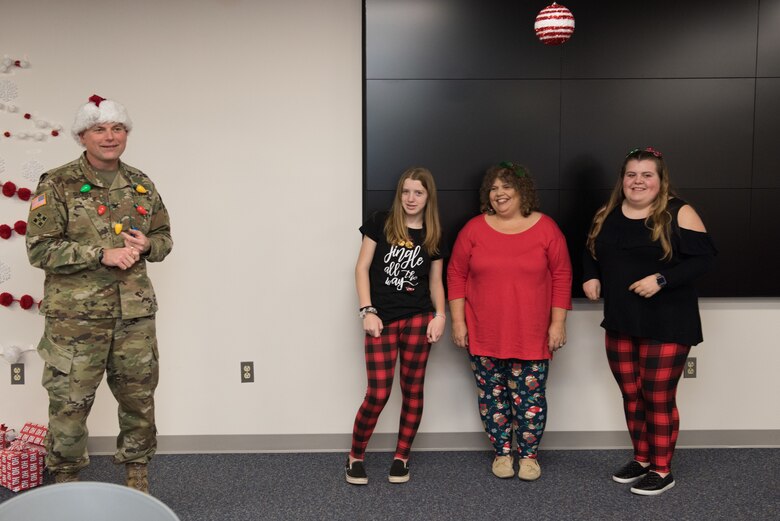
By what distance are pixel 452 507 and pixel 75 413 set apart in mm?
1528

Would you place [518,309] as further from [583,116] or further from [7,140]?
[7,140]

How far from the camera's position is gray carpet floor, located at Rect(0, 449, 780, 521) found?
2742mm

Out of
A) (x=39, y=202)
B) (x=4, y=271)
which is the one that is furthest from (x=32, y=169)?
(x=39, y=202)

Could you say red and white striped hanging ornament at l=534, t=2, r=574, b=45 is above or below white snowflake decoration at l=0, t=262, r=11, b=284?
above

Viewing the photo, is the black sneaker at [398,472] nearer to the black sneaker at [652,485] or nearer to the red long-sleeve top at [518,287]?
the red long-sleeve top at [518,287]

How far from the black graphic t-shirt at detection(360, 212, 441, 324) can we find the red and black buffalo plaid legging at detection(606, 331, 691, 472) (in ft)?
2.96

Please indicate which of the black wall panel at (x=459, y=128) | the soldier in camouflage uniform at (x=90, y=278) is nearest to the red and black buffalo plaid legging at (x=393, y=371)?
the black wall panel at (x=459, y=128)

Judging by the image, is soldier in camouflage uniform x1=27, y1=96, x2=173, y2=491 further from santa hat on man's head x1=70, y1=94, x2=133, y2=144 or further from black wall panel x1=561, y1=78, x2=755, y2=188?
black wall panel x1=561, y1=78, x2=755, y2=188

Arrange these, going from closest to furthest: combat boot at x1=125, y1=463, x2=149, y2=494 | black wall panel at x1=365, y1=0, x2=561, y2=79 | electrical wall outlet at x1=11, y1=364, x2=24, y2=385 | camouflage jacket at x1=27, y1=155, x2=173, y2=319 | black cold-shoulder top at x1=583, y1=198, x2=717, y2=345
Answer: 1. camouflage jacket at x1=27, y1=155, x2=173, y2=319
2. combat boot at x1=125, y1=463, x2=149, y2=494
3. black cold-shoulder top at x1=583, y1=198, x2=717, y2=345
4. black wall panel at x1=365, y1=0, x2=561, y2=79
5. electrical wall outlet at x1=11, y1=364, x2=24, y2=385

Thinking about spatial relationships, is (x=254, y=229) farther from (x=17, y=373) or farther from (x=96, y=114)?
(x=17, y=373)

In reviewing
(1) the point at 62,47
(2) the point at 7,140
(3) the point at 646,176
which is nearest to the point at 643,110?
(3) the point at 646,176

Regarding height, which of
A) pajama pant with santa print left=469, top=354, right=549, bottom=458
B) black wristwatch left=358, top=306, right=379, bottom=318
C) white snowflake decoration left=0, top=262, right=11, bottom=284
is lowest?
pajama pant with santa print left=469, top=354, right=549, bottom=458

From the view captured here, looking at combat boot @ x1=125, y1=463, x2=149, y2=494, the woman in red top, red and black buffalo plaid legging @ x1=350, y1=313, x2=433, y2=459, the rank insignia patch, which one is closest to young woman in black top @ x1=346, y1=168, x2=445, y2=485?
red and black buffalo plaid legging @ x1=350, y1=313, x2=433, y2=459

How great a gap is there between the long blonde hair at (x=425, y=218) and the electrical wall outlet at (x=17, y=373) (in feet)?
6.47
